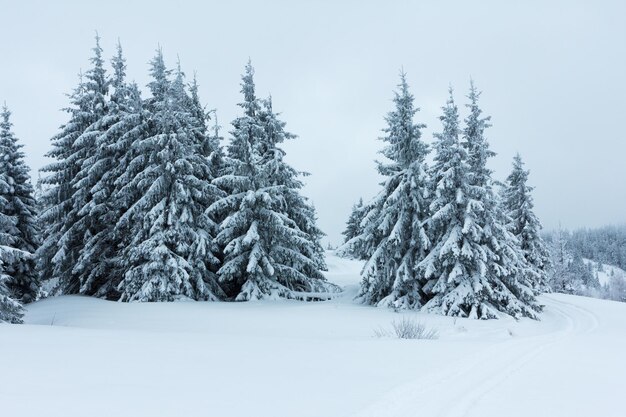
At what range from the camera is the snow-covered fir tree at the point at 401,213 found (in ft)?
71.3

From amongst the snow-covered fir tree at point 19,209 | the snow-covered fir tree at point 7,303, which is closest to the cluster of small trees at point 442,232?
the snow-covered fir tree at point 7,303

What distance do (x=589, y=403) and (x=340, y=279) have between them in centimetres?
4357

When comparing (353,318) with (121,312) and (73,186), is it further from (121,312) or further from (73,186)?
(73,186)

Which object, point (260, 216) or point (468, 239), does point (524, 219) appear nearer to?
point (468, 239)

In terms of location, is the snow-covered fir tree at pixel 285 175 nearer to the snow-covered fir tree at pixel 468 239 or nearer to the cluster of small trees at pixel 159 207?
the cluster of small trees at pixel 159 207

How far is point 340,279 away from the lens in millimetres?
49500

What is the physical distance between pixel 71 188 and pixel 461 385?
83.5ft

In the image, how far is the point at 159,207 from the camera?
2228cm

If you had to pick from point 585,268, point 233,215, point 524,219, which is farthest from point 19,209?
point 585,268

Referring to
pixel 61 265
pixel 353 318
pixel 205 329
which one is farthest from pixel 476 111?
pixel 61 265

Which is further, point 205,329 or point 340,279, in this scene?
point 340,279

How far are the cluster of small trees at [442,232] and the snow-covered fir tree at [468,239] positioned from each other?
0.16 ft

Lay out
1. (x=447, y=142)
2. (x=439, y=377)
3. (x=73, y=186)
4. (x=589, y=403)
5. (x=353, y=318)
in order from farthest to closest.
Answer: (x=73, y=186)
(x=447, y=142)
(x=353, y=318)
(x=439, y=377)
(x=589, y=403)

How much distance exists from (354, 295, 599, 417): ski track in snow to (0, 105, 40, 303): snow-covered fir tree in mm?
26068
